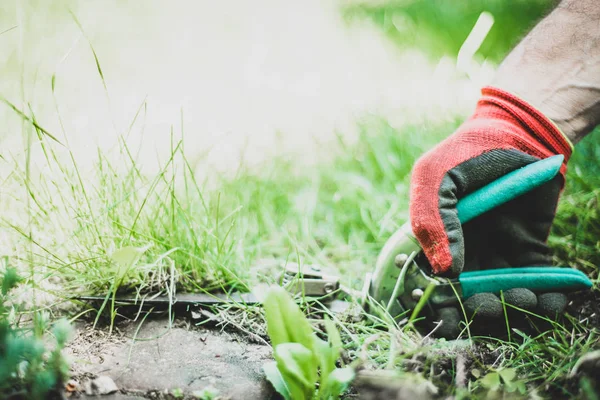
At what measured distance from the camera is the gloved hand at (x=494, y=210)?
1288mm

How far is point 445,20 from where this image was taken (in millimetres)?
3625

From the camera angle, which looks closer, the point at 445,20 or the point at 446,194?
the point at 446,194

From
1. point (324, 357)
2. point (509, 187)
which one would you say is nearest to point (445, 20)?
point (509, 187)

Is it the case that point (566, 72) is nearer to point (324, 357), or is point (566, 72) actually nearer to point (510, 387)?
point (510, 387)

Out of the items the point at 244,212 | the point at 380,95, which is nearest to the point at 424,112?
the point at 380,95

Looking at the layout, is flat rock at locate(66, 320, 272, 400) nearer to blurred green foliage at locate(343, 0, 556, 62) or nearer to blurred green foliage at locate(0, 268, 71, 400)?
blurred green foliage at locate(0, 268, 71, 400)

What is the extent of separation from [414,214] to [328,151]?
3.82ft

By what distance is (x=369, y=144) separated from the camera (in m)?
2.39

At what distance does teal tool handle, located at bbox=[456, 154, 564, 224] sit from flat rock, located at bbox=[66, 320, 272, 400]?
673 millimetres

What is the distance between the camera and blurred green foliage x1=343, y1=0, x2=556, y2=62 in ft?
11.0

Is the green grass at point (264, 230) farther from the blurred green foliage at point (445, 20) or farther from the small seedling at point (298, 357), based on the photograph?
the blurred green foliage at point (445, 20)

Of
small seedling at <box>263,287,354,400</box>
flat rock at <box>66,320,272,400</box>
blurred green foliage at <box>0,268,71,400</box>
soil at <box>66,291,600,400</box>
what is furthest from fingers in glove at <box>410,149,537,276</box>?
blurred green foliage at <box>0,268,71,400</box>

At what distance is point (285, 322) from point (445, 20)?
3260 millimetres

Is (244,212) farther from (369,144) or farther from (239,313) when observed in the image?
(369,144)
